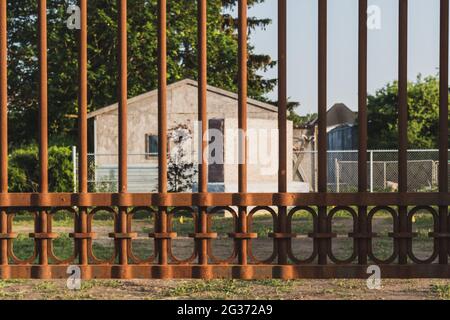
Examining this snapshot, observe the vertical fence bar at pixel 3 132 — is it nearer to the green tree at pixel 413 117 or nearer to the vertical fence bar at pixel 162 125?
the vertical fence bar at pixel 162 125

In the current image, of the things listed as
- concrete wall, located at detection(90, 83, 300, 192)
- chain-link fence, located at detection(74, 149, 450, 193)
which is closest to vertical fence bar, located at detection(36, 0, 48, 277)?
chain-link fence, located at detection(74, 149, 450, 193)

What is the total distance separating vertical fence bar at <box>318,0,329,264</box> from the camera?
4992mm

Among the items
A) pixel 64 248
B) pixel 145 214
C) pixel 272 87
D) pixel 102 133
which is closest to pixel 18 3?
pixel 102 133

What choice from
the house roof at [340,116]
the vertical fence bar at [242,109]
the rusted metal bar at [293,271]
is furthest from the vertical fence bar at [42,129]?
the house roof at [340,116]

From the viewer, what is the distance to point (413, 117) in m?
29.2

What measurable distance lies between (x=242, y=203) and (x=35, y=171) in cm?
1466

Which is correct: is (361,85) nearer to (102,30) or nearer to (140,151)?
(140,151)

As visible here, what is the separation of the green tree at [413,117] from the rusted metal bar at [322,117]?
23.6 metres

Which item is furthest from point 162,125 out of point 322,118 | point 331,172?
point 331,172

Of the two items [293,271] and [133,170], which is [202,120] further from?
[133,170]

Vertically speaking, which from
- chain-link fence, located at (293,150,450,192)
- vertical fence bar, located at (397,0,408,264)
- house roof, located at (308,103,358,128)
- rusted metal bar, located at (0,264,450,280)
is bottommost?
rusted metal bar, located at (0,264,450,280)

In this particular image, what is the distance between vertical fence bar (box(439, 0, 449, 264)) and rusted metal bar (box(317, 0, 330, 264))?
2.96ft

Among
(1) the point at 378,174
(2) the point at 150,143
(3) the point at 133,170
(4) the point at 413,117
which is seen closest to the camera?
(3) the point at 133,170

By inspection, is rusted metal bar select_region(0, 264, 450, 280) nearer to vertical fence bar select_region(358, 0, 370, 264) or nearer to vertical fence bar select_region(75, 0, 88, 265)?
vertical fence bar select_region(75, 0, 88, 265)
